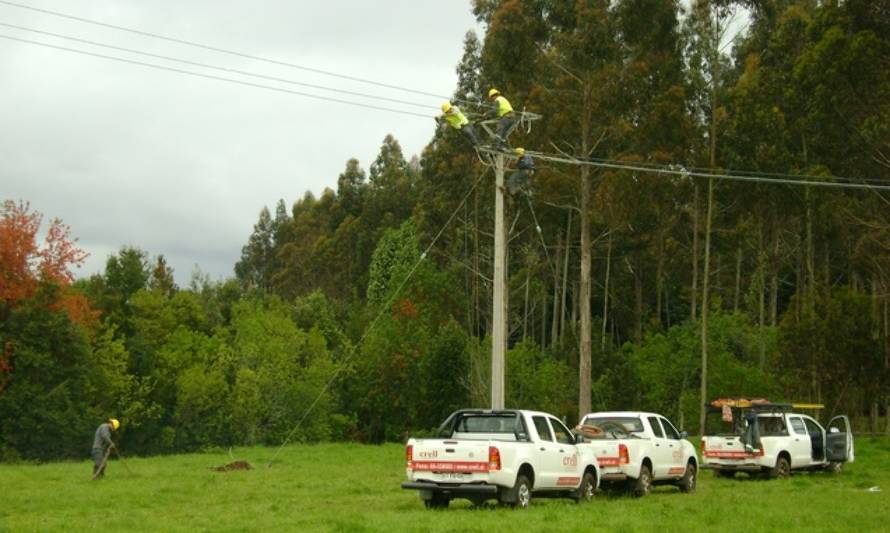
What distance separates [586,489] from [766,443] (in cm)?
906

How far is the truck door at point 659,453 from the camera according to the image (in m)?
23.5

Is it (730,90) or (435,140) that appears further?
(435,140)

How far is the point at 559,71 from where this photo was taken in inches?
1640

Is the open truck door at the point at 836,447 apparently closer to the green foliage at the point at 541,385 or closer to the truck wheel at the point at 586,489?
the truck wheel at the point at 586,489

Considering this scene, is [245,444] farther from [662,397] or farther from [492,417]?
[492,417]

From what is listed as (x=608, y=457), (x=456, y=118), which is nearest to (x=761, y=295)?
(x=456, y=118)

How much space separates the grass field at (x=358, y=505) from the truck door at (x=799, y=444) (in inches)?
19.3

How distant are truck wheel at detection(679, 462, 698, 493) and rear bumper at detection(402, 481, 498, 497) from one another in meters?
7.70

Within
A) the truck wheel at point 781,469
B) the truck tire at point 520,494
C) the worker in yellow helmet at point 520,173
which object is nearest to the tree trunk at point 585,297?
the truck wheel at point 781,469

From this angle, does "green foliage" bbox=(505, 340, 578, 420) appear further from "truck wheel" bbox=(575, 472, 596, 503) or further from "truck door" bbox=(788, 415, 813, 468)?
"truck wheel" bbox=(575, 472, 596, 503)

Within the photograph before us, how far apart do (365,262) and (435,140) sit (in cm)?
2281

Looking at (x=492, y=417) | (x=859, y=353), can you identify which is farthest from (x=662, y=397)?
(x=492, y=417)

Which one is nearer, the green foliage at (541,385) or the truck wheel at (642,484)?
the truck wheel at (642,484)

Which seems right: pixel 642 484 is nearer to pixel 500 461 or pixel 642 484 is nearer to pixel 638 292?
pixel 500 461
